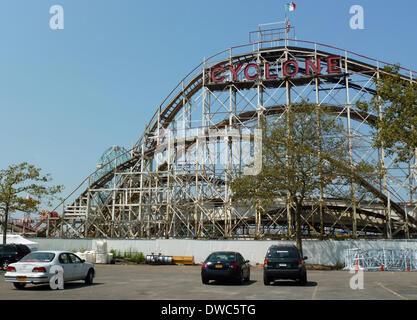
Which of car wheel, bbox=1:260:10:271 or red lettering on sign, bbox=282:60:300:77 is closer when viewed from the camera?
car wheel, bbox=1:260:10:271

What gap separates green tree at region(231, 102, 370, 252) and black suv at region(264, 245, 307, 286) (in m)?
10.5

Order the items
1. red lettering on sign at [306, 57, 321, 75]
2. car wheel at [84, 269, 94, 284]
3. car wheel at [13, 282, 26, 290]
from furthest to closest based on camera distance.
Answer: red lettering on sign at [306, 57, 321, 75], car wheel at [84, 269, 94, 284], car wheel at [13, 282, 26, 290]

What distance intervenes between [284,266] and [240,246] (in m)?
14.1

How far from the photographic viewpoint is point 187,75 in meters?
41.1

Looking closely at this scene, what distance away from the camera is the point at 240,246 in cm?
3156

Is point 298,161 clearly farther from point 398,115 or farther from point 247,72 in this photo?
point 247,72

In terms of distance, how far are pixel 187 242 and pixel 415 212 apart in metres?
17.9

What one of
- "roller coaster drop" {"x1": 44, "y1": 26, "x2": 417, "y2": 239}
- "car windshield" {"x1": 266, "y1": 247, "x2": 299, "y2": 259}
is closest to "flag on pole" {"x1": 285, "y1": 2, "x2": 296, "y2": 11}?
"roller coaster drop" {"x1": 44, "y1": 26, "x2": 417, "y2": 239}

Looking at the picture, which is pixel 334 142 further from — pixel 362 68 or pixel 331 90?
pixel 362 68

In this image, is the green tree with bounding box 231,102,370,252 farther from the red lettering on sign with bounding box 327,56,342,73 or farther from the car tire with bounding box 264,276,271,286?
the car tire with bounding box 264,276,271,286

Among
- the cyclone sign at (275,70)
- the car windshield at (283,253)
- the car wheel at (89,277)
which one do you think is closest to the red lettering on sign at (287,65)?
the cyclone sign at (275,70)

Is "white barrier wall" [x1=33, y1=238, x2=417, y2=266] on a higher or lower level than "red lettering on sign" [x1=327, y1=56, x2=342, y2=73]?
lower

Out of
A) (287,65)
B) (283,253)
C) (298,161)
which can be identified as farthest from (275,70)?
(283,253)

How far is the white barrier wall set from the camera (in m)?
29.6
